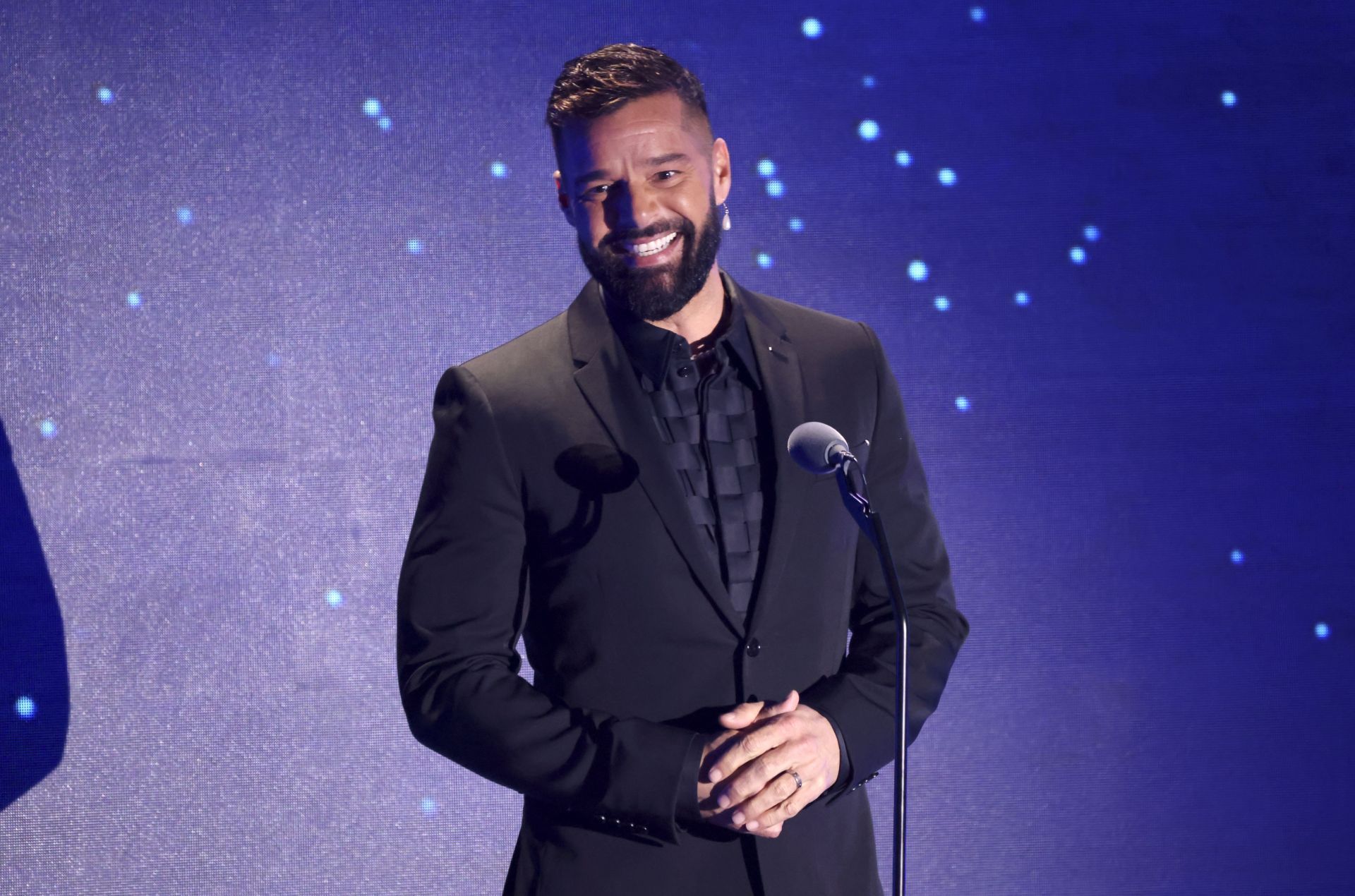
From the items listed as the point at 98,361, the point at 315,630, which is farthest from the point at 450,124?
the point at 315,630

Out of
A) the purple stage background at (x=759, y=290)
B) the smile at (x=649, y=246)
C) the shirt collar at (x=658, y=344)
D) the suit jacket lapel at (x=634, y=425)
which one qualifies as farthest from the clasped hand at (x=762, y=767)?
the purple stage background at (x=759, y=290)

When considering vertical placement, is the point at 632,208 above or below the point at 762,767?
above

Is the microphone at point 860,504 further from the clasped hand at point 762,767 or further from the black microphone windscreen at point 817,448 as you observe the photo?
the clasped hand at point 762,767

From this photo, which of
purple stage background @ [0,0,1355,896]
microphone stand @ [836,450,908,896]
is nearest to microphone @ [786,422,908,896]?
microphone stand @ [836,450,908,896]

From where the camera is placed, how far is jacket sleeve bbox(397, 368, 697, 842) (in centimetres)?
118

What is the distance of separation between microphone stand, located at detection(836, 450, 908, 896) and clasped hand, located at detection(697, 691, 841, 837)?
15 centimetres

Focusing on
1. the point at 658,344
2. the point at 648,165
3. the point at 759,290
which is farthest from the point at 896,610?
the point at 759,290

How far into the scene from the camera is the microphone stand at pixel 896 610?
1.01 metres

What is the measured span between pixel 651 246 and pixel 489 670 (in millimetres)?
493

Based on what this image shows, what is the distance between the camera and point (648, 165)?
1360mm

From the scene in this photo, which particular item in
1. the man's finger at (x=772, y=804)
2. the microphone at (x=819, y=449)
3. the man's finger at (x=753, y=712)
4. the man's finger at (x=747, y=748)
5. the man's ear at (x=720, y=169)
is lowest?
the man's finger at (x=772, y=804)

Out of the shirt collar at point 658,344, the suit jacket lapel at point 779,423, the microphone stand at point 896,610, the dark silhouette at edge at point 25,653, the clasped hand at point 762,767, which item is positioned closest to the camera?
the microphone stand at point 896,610

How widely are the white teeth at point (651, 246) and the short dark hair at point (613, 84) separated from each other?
154 millimetres

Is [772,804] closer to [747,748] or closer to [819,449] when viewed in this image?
[747,748]
